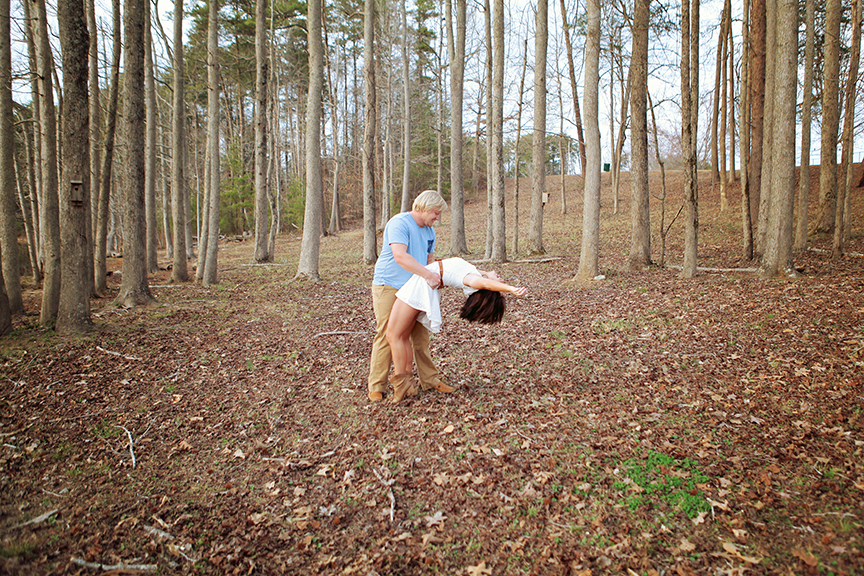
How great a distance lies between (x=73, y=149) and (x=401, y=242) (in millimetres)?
5502

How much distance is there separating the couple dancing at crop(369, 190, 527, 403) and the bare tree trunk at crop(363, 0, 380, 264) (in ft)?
33.7

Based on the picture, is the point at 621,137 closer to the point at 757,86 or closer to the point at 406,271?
the point at 757,86

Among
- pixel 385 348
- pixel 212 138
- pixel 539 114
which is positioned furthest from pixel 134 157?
pixel 539 114

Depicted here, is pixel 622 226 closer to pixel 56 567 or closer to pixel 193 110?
pixel 56 567

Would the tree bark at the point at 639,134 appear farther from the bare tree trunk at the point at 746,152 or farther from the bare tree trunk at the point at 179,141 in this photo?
the bare tree trunk at the point at 179,141

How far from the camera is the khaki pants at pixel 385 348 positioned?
4305 mm

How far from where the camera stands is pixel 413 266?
155 inches

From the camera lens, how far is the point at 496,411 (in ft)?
14.5

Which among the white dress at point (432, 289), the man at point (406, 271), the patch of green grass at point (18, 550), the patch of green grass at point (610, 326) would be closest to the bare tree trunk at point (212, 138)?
the man at point (406, 271)

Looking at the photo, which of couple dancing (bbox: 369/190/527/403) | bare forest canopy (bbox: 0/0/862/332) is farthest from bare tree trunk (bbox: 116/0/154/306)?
couple dancing (bbox: 369/190/527/403)

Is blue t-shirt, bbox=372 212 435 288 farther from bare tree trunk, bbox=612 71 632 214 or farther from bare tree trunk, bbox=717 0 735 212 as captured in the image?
bare tree trunk, bbox=717 0 735 212

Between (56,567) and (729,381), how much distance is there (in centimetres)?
560

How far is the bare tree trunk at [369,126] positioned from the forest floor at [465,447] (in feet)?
25.8

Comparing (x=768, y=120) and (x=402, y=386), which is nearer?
(x=402, y=386)
